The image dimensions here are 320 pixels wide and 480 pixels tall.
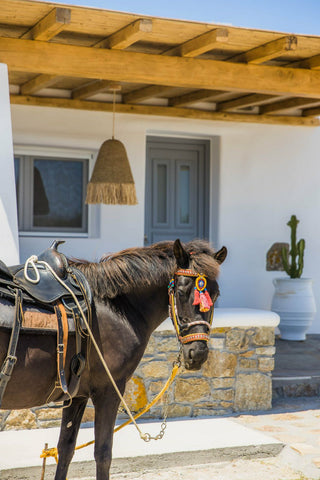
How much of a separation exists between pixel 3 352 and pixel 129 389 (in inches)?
111

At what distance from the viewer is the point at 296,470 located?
15.7 feet

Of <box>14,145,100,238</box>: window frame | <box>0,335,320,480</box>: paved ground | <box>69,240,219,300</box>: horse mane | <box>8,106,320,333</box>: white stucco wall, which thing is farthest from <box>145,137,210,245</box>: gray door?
<box>69,240,219,300</box>: horse mane

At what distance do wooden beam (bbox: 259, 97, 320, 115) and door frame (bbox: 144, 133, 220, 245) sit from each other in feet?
2.44

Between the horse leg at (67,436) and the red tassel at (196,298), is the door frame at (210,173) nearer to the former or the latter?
the horse leg at (67,436)

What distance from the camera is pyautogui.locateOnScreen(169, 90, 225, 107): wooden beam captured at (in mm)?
7754

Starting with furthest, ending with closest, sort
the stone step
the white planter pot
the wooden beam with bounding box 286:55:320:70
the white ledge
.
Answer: the white planter pot < the stone step < the wooden beam with bounding box 286:55:320:70 < the white ledge

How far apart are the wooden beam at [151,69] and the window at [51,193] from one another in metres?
2.45

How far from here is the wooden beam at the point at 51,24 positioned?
511 centimetres

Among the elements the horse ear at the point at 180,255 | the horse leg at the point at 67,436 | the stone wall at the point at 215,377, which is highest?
the horse ear at the point at 180,255

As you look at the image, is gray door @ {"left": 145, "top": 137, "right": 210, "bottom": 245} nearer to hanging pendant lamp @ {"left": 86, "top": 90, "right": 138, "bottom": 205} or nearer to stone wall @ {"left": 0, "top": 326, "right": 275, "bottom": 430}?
hanging pendant lamp @ {"left": 86, "top": 90, "right": 138, "bottom": 205}

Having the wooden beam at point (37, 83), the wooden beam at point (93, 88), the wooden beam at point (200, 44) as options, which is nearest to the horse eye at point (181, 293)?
the wooden beam at point (200, 44)

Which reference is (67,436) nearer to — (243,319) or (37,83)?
(243,319)

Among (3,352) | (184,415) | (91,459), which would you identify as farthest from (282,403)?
(3,352)

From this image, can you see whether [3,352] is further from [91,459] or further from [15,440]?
[15,440]
